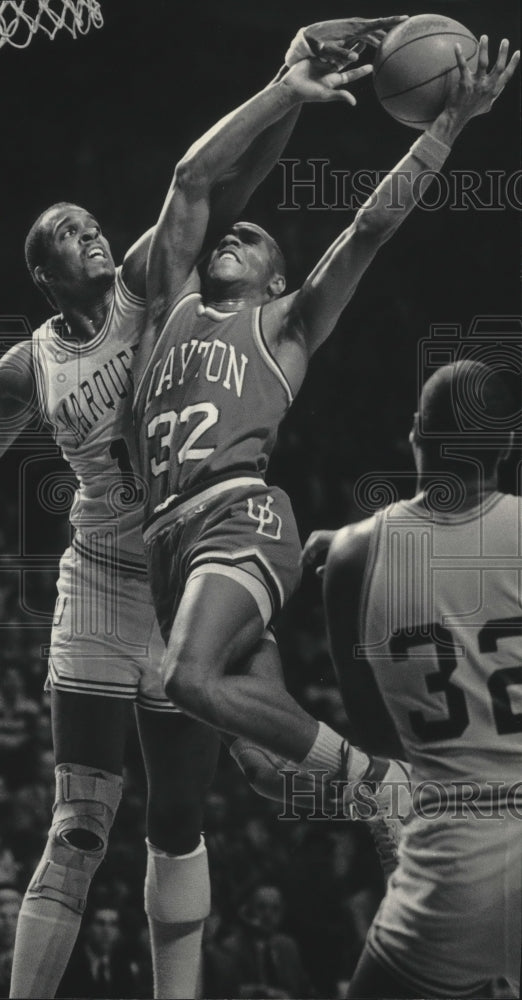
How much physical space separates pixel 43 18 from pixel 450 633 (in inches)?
97.8

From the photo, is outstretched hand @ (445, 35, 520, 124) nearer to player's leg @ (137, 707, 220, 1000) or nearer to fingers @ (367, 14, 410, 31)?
fingers @ (367, 14, 410, 31)

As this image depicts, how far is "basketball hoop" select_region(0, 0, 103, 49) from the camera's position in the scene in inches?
166

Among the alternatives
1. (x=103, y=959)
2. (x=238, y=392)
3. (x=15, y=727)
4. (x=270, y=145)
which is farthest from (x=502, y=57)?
(x=103, y=959)

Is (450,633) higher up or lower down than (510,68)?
lower down

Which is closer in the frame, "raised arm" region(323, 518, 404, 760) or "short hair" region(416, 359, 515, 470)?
"raised arm" region(323, 518, 404, 760)

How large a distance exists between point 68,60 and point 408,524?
1972mm

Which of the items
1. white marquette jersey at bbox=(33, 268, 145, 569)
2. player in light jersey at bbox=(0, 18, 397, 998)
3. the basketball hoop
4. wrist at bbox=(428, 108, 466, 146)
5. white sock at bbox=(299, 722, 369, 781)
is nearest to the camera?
white sock at bbox=(299, 722, 369, 781)

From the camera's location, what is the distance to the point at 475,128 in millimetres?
4039

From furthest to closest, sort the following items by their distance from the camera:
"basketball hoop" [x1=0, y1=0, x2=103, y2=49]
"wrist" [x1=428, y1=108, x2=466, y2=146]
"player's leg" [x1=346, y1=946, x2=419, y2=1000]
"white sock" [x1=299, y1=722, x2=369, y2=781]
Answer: "basketball hoop" [x1=0, y1=0, x2=103, y2=49], "wrist" [x1=428, y1=108, x2=466, y2=146], "white sock" [x1=299, y1=722, x2=369, y2=781], "player's leg" [x1=346, y1=946, x2=419, y2=1000]

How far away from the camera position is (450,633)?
382cm

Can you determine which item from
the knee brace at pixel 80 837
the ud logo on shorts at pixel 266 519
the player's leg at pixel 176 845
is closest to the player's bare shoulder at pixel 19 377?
the ud logo on shorts at pixel 266 519

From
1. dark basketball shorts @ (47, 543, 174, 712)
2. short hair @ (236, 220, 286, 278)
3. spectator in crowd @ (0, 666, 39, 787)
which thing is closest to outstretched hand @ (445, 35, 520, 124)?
short hair @ (236, 220, 286, 278)

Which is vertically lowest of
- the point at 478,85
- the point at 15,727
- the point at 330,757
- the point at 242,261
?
the point at 15,727

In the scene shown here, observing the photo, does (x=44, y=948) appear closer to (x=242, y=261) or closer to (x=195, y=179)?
(x=242, y=261)
